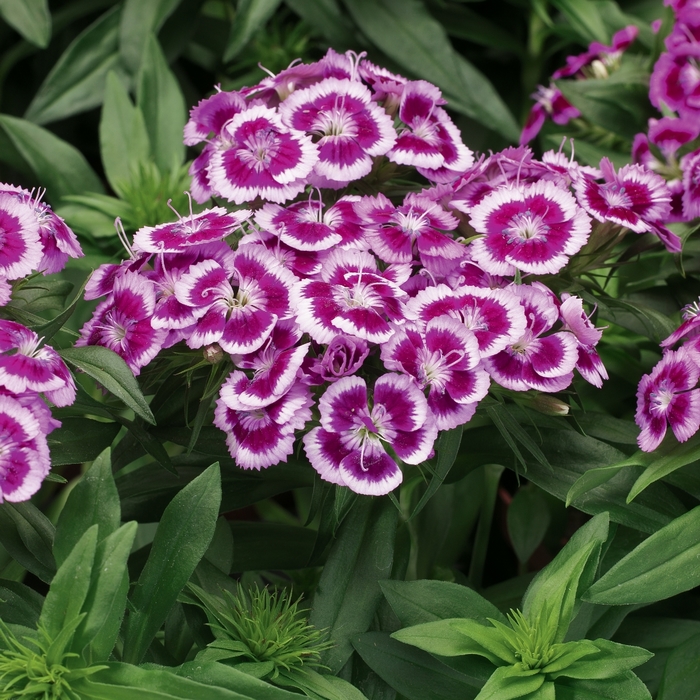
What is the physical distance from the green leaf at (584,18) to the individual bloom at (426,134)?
A: 92 cm

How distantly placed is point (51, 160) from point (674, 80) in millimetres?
1291

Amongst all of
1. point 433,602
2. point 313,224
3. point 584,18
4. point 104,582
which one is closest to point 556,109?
point 584,18

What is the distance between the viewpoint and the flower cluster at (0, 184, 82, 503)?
0.88 meters

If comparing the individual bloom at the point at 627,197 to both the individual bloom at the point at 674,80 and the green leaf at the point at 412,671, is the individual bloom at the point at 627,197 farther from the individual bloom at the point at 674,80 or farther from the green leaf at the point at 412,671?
the green leaf at the point at 412,671

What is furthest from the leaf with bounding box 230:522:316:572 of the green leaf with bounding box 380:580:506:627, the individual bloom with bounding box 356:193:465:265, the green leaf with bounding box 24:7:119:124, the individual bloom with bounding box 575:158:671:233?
the green leaf with bounding box 24:7:119:124

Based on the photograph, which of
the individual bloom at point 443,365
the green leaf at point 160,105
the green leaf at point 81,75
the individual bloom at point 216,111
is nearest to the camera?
the individual bloom at point 443,365

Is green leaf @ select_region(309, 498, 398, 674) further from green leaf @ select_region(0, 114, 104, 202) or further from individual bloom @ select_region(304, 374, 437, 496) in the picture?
green leaf @ select_region(0, 114, 104, 202)

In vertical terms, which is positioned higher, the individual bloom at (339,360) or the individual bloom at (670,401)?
the individual bloom at (339,360)

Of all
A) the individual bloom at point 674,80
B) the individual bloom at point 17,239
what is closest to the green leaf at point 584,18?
the individual bloom at point 674,80

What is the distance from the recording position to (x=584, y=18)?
1991 millimetres

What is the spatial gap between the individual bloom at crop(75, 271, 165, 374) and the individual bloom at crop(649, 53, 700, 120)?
3.38 feet

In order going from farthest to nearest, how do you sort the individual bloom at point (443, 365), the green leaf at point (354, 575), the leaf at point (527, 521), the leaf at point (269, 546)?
the leaf at point (527, 521) → the leaf at point (269, 546) → the green leaf at point (354, 575) → the individual bloom at point (443, 365)

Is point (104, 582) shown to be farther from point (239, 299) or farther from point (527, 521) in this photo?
point (527, 521)

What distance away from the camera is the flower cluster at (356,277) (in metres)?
0.97
